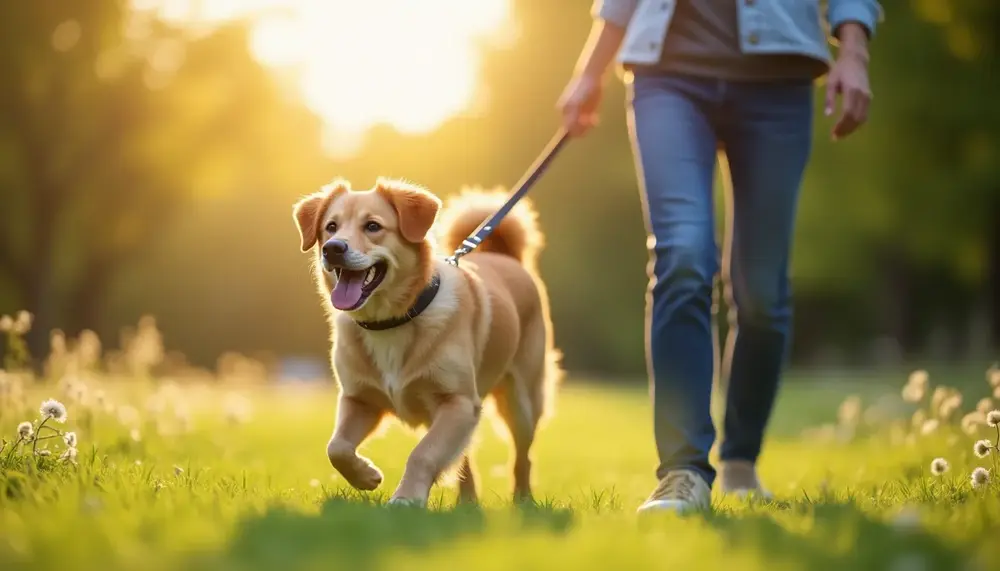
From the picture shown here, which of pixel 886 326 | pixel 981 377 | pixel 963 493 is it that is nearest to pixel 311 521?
pixel 963 493

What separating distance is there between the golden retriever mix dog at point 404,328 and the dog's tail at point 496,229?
50 centimetres

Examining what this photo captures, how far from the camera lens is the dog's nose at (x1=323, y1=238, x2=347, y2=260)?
3629mm

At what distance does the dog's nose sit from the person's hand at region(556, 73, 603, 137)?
1.12 meters

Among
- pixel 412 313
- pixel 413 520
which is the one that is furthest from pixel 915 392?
pixel 413 520

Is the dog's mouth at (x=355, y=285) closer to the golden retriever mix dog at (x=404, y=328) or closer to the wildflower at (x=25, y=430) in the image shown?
the golden retriever mix dog at (x=404, y=328)

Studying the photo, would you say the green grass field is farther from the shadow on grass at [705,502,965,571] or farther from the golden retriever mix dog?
the golden retriever mix dog

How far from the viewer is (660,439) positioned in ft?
11.6

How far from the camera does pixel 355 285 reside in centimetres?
373

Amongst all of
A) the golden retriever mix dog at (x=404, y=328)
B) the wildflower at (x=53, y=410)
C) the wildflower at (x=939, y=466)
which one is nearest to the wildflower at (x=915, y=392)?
the wildflower at (x=939, y=466)

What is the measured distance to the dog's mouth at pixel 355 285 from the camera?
366 cm

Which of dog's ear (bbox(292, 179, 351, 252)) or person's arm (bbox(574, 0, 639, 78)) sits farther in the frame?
person's arm (bbox(574, 0, 639, 78))

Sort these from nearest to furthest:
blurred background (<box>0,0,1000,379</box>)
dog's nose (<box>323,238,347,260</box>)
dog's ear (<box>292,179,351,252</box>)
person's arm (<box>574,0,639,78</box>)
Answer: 1. dog's nose (<box>323,238,347,260</box>)
2. dog's ear (<box>292,179,351,252</box>)
3. person's arm (<box>574,0,639,78</box>)
4. blurred background (<box>0,0,1000,379</box>)

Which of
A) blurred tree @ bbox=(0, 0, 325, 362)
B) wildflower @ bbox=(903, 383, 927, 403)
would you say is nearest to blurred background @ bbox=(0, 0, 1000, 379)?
blurred tree @ bbox=(0, 0, 325, 362)

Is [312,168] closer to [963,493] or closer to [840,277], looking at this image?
[840,277]
